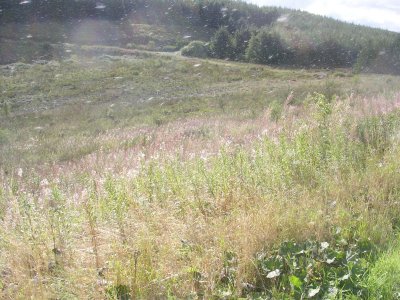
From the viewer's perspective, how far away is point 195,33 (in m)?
74.2

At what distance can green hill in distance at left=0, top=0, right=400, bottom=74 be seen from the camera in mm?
52594

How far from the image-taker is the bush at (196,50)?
58.5 meters

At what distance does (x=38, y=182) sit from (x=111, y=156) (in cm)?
182

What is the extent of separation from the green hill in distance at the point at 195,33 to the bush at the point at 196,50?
295 millimetres

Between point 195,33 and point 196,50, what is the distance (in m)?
16.1

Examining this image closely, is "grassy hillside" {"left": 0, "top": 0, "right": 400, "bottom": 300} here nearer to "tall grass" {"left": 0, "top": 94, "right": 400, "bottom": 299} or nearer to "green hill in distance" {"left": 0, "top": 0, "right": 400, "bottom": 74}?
"tall grass" {"left": 0, "top": 94, "right": 400, "bottom": 299}

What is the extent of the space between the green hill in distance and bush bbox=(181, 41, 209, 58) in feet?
0.97

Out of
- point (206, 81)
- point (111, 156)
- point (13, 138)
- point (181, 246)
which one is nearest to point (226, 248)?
point (181, 246)

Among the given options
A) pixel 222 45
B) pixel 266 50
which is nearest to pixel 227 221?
pixel 266 50

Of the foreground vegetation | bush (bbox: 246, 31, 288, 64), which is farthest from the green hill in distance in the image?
the foreground vegetation

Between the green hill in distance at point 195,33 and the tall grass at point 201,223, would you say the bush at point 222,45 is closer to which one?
the green hill in distance at point 195,33

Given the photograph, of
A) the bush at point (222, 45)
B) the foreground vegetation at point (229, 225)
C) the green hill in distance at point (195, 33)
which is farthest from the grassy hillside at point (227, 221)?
the bush at point (222, 45)

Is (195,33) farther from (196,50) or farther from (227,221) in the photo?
(227,221)

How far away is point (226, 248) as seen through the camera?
3.36 meters
